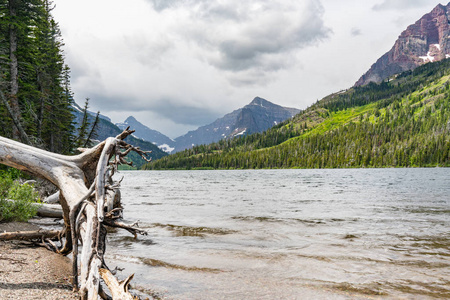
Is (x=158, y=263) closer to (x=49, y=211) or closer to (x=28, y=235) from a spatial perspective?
Answer: (x=28, y=235)

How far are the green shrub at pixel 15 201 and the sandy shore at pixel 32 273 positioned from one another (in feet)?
8.90

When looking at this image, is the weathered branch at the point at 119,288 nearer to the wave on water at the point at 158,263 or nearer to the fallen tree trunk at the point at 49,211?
the wave on water at the point at 158,263

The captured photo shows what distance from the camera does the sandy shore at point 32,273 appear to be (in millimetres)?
6354

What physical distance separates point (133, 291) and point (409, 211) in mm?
21805

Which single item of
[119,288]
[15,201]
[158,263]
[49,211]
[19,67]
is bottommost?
[158,263]

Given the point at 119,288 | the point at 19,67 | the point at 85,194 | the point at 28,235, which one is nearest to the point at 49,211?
the point at 28,235

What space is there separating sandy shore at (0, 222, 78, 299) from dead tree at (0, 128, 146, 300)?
1.45 feet

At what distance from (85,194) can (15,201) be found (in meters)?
8.23

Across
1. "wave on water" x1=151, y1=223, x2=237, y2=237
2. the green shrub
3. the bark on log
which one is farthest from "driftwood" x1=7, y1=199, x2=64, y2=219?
the bark on log

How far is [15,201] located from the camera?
12641mm

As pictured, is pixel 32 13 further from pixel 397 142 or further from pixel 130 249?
pixel 397 142

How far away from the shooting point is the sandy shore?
6354 mm

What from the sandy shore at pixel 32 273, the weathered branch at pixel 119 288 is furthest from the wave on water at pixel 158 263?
the weathered branch at pixel 119 288

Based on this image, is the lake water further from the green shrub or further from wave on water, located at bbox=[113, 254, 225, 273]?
the green shrub
